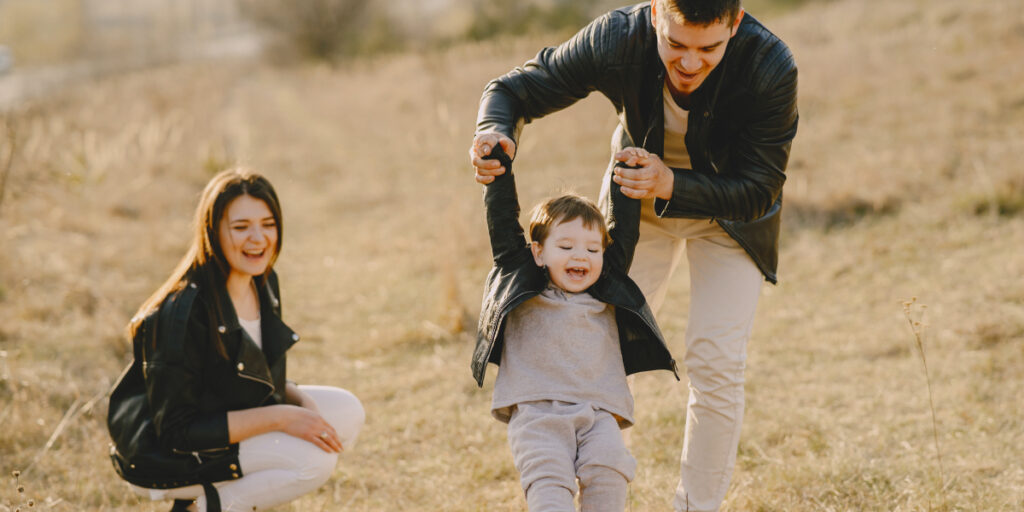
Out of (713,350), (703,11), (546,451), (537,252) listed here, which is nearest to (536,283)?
(537,252)

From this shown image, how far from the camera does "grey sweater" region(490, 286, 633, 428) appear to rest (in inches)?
105

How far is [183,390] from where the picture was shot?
2910 millimetres

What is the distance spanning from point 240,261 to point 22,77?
24.1 metres

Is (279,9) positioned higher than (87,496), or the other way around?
(279,9)

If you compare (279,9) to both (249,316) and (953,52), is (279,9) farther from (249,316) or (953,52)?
(249,316)

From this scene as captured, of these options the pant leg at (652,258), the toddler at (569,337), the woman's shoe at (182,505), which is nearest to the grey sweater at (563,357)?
the toddler at (569,337)

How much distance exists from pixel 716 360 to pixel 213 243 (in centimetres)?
184

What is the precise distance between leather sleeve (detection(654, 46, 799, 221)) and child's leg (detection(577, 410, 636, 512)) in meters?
0.76

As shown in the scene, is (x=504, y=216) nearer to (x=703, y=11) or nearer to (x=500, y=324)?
(x=500, y=324)

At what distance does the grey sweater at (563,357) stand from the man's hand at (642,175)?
1.31 ft

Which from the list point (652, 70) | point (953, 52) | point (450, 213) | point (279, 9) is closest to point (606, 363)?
point (652, 70)

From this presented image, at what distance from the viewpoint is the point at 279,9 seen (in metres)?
32.4

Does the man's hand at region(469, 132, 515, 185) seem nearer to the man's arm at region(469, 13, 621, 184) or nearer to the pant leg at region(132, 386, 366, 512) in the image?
the man's arm at region(469, 13, 621, 184)

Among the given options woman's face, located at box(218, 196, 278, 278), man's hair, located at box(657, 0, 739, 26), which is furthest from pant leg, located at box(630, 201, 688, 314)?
woman's face, located at box(218, 196, 278, 278)
